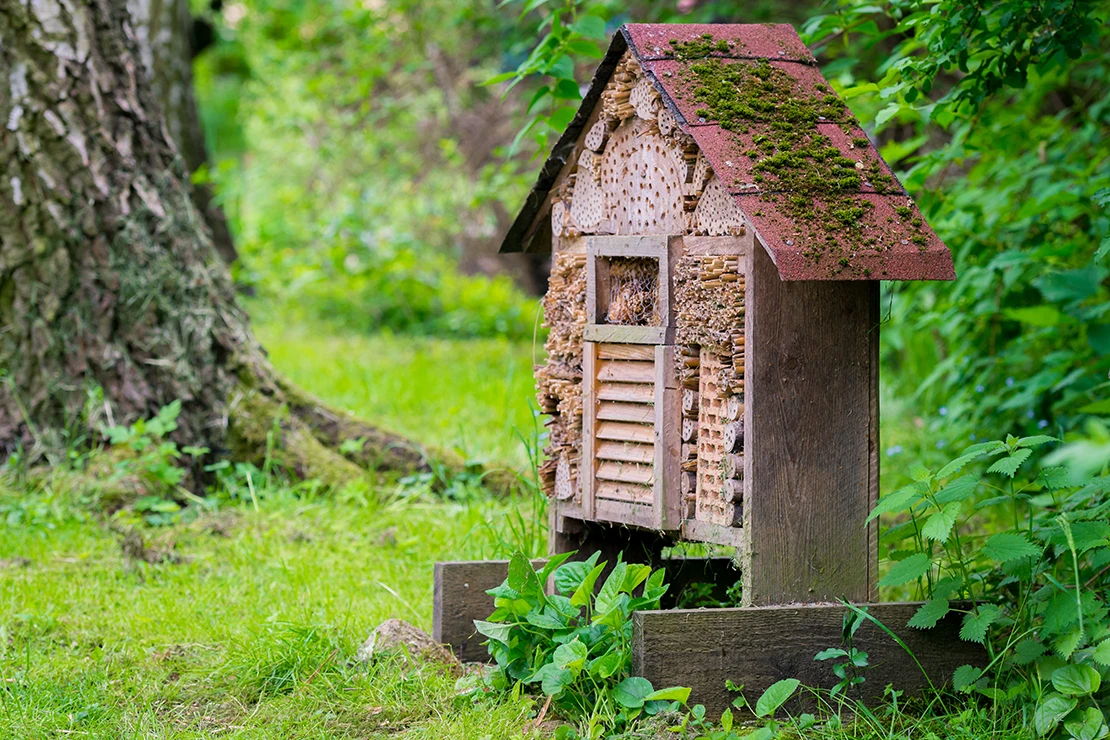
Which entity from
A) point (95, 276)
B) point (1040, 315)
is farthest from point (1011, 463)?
point (95, 276)

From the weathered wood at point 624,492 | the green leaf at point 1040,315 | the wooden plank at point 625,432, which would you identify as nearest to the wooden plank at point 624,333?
the wooden plank at point 625,432

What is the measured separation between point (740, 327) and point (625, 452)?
19.4 inches

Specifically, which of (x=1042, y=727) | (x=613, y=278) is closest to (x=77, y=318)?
(x=613, y=278)

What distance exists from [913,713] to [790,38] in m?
1.77

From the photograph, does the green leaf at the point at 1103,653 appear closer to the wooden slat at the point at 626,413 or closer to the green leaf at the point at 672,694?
the green leaf at the point at 672,694

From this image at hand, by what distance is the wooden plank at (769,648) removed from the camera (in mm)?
2584

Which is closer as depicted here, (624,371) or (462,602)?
(624,371)

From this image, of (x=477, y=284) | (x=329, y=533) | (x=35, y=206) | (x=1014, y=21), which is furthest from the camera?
(x=477, y=284)

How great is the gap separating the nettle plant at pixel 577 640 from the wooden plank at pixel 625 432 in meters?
0.33

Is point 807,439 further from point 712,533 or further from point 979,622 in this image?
point 979,622

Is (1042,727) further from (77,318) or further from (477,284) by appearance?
(477,284)

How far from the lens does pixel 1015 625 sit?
2719 millimetres

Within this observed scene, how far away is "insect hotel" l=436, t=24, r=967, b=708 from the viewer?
2615 mm

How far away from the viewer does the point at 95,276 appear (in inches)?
191
